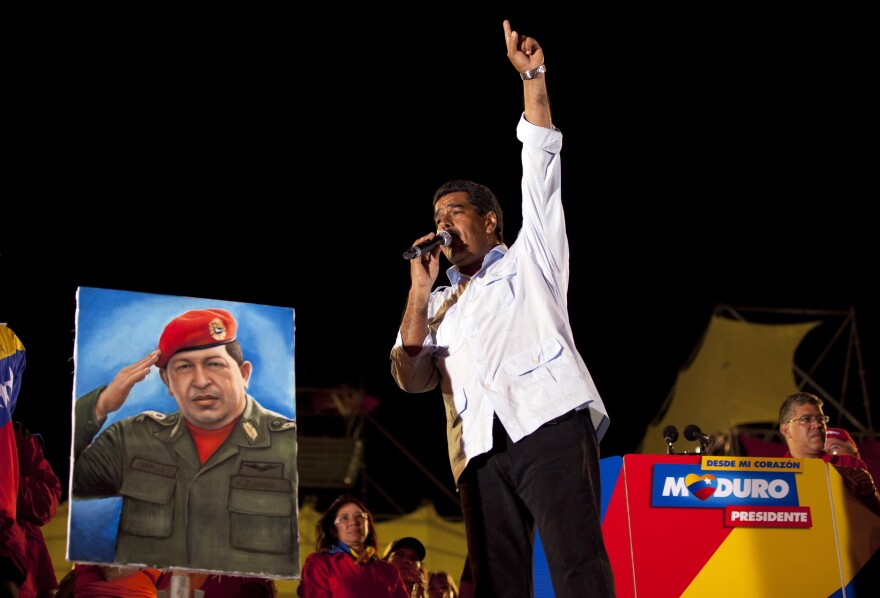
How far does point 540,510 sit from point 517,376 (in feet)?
1.33

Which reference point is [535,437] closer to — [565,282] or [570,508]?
[570,508]

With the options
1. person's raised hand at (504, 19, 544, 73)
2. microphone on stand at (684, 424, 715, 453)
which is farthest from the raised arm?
microphone on stand at (684, 424, 715, 453)

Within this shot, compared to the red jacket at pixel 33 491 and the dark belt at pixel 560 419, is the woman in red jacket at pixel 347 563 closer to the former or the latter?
the red jacket at pixel 33 491

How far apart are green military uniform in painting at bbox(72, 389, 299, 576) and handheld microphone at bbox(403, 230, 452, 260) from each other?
4.07 feet

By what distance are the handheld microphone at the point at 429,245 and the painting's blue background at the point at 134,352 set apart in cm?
117

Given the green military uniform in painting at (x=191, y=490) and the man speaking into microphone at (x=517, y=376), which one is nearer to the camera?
the man speaking into microphone at (x=517, y=376)

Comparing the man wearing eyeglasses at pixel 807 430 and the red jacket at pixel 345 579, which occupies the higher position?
the man wearing eyeglasses at pixel 807 430

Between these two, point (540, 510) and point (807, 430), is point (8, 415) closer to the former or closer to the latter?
point (540, 510)

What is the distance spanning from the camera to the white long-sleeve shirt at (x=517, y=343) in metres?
2.99

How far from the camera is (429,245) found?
3281 mm

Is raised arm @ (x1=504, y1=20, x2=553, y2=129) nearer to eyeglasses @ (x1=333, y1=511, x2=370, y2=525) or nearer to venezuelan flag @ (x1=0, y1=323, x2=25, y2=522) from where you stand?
venezuelan flag @ (x1=0, y1=323, x2=25, y2=522)

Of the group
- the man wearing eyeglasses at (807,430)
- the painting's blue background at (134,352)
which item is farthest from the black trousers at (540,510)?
the man wearing eyeglasses at (807,430)

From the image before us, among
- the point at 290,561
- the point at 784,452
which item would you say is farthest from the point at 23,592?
the point at 784,452

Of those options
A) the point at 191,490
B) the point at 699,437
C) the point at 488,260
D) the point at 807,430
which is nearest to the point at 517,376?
the point at 488,260
